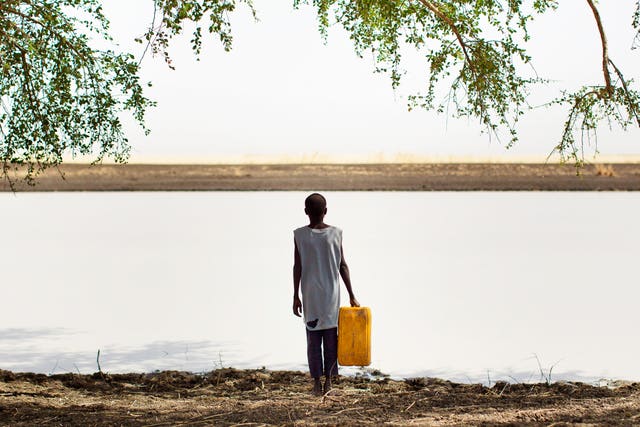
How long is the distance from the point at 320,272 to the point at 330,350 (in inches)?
31.7

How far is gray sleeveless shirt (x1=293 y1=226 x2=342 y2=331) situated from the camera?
28.4 ft

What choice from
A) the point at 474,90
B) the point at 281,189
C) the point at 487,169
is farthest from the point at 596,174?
the point at 474,90

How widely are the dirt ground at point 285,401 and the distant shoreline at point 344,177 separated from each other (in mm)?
32311

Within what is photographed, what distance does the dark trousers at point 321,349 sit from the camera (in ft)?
28.9

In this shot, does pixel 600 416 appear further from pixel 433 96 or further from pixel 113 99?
pixel 113 99

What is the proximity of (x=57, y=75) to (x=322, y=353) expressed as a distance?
6.18m

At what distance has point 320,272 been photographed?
28.4ft

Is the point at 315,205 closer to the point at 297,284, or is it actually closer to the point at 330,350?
the point at 297,284

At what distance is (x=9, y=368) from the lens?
37.0 ft

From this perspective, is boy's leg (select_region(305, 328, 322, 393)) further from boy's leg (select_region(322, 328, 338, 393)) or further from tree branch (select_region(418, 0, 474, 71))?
tree branch (select_region(418, 0, 474, 71))

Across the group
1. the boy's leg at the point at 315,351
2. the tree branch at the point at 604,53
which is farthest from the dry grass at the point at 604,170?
the boy's leg at the point at 315,351

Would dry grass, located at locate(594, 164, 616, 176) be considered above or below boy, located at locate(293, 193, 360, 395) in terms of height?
above

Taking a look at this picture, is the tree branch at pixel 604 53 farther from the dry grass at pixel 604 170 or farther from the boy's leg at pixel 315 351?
the dry grass at pixel 604 170

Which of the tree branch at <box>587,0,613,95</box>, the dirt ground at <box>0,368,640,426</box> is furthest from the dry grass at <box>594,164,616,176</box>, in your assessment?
the dirt ground at <box>0,368,640,426</box>
